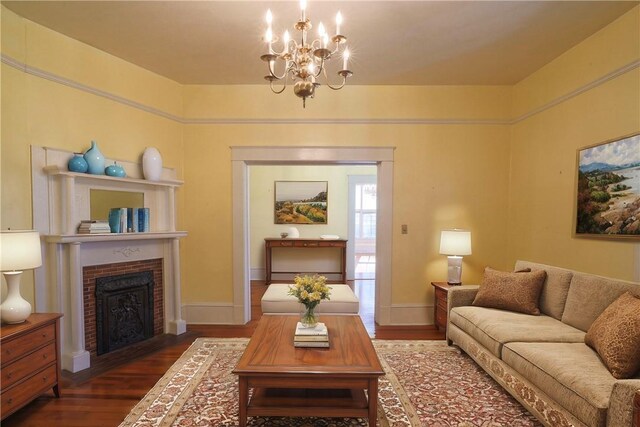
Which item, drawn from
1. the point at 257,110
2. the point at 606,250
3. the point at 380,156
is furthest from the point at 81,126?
the point at 606,250

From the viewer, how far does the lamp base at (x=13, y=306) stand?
2215 mm

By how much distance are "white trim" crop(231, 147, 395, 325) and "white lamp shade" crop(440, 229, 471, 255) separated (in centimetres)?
65

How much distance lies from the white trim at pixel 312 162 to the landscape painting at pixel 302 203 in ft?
9.13

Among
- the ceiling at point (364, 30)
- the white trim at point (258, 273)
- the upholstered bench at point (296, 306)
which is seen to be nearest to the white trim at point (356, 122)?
the ceiling at point (364, 30)

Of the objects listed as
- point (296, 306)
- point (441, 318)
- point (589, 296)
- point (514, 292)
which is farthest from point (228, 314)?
point (589, 296)

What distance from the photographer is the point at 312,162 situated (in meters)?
4.09

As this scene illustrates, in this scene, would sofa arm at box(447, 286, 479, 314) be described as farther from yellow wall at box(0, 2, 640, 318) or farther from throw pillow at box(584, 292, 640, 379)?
throw pillow at box(584, 292, 640, 379)

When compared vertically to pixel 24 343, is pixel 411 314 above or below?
below

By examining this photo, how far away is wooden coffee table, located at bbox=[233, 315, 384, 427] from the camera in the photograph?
192 centimetres

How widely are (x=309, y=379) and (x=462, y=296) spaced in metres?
1.99

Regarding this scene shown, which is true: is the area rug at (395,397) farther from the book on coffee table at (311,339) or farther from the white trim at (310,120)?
the white trim at (310,120)

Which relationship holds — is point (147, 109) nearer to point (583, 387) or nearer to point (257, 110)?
point (257, 110)

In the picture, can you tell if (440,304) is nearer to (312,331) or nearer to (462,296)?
(462,296)

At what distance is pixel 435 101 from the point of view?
4035 millimetres
